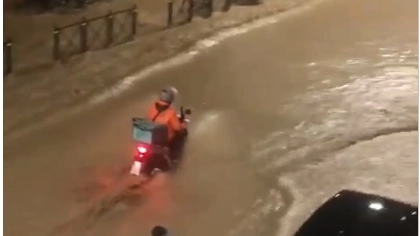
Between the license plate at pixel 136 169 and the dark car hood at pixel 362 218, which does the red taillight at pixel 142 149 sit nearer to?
the license plate at pixel 136 169

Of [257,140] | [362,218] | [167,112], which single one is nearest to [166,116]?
[167,112]

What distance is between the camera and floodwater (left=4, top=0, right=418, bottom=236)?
0.83 m

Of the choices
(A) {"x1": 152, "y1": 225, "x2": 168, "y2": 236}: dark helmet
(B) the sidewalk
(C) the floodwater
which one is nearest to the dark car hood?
(C) the floodwater

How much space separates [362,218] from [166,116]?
0.81ft

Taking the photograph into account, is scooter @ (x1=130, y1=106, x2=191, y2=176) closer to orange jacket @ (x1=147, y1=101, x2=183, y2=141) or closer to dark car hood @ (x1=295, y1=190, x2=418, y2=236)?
orange jacket @ (x1=147, y1=101, x2=183, y2=141)

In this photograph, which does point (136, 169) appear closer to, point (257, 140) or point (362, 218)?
point (257, 140)

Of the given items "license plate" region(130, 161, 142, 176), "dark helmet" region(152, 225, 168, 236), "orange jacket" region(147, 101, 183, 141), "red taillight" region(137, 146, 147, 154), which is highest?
"orange jacket" region(147, 101, 183, 141)

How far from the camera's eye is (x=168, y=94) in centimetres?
88

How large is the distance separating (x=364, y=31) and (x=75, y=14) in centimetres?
35

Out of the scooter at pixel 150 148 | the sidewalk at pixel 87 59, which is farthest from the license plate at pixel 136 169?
the sidewalk at pixel 87 59

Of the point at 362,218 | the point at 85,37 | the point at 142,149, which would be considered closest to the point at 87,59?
the point at 85,37

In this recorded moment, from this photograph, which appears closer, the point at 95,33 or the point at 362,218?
the point at 362,218

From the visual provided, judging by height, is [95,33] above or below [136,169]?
above

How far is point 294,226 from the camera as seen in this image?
812 millimetres
